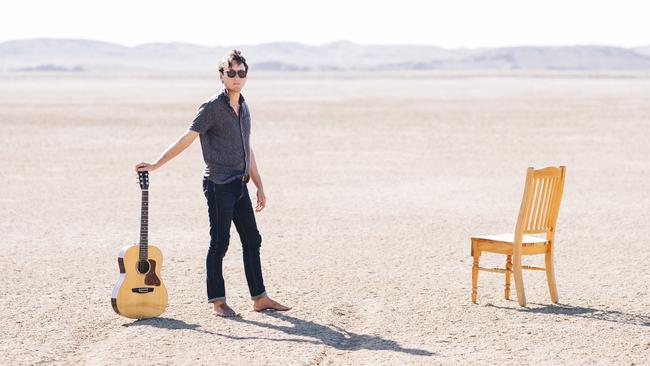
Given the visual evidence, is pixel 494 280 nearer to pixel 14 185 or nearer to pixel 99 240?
pixel 99 240

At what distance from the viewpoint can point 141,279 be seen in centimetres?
686

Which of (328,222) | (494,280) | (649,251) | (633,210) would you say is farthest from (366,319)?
(633,210)

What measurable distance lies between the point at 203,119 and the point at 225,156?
273 millimetres

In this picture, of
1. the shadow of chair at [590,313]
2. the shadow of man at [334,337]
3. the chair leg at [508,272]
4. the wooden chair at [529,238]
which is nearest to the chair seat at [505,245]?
the wooden chair at [529,238]

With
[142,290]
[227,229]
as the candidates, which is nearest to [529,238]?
[227,229]

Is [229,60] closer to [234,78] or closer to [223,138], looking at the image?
[234,78]

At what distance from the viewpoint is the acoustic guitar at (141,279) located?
6.80 m

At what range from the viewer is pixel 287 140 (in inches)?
926

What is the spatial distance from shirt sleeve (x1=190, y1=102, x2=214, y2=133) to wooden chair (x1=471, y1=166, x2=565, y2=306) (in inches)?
77.6

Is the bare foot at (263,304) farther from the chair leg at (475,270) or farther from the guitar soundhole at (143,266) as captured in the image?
the chair leg at (475,270)

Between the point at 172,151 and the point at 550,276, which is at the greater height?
the point at 172,151

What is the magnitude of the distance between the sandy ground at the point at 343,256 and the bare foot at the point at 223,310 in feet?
0.25

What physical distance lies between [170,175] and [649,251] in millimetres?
8332

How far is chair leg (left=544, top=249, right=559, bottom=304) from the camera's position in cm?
751
